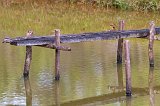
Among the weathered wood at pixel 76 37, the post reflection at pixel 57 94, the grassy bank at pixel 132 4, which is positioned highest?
the grassy bank at pixel 132 4

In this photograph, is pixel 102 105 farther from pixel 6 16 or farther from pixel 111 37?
pixel 6 16

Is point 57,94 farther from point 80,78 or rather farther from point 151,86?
point 151,86

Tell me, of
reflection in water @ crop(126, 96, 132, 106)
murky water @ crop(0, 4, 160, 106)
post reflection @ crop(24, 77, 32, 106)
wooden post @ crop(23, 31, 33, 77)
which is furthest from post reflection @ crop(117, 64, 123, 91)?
wooden post @ crop(23, 31, 33, 77)

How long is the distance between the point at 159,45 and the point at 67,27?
5.94 m

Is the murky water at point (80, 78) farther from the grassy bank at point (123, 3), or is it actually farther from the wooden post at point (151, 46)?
the grassy bank at point (123, 3)

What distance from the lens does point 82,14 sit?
36094 millimetres

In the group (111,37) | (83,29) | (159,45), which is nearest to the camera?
(111,37)

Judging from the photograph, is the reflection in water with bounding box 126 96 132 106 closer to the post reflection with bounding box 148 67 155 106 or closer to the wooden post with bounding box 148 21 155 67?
the post reflection with bounding box 148 67 155 106

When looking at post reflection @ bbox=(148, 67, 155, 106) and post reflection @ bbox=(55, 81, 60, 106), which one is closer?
post reflection @ bbox=(55, 81, 60, 106)

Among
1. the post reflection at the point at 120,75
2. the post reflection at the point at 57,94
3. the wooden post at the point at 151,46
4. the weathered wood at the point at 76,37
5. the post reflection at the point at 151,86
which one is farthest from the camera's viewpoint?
the wooden post at the point at 151,46

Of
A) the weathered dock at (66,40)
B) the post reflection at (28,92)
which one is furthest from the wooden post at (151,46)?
the post reflection at (28,92)

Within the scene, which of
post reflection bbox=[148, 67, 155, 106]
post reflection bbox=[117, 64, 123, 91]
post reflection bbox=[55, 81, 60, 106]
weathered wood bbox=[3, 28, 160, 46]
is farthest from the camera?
post reflection bbox=[117, 64, 123, 91]

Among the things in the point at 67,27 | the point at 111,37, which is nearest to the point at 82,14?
the point at 67,27

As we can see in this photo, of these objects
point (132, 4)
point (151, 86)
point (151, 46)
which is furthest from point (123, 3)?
point (151, 86)
